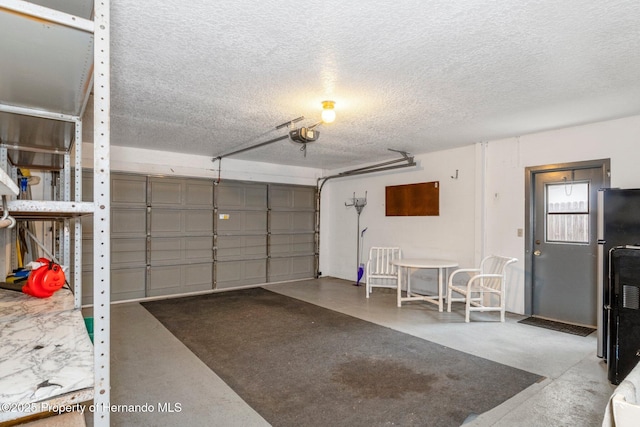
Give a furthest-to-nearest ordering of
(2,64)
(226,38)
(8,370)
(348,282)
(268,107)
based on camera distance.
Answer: (348,282)
(268,107)
(226,38)
(2,64)
(8,370)

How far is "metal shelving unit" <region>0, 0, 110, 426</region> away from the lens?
1.04 m

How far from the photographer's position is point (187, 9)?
1.84 meters

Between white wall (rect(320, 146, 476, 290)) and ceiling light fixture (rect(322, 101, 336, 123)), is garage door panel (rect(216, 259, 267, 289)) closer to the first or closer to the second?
white wall (rect(320, 146, 476, 290))

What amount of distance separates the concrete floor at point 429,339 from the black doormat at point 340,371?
0.13 metres

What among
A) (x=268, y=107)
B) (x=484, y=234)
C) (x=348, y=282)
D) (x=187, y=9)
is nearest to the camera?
(x=187, y=9)

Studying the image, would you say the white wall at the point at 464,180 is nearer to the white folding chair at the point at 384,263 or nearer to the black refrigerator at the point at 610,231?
the white folding chair at the point at 384,263

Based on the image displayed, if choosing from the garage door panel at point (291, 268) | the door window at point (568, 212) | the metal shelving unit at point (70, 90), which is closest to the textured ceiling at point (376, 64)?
the metal shelving unit at point (70, 90)

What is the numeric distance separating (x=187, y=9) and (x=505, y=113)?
10.4 ft

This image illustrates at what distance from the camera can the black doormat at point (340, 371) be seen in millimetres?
2258

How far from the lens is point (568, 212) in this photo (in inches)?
164

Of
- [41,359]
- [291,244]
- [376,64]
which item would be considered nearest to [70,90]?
[41,359]

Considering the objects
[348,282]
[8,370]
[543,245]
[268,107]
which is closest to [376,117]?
[268,107]

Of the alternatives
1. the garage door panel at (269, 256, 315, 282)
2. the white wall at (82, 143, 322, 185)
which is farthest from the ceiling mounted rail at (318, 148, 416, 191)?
the garage door panel at (269, 256, 315, 282)

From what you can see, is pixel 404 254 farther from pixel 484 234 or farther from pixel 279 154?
pixel 279 154
